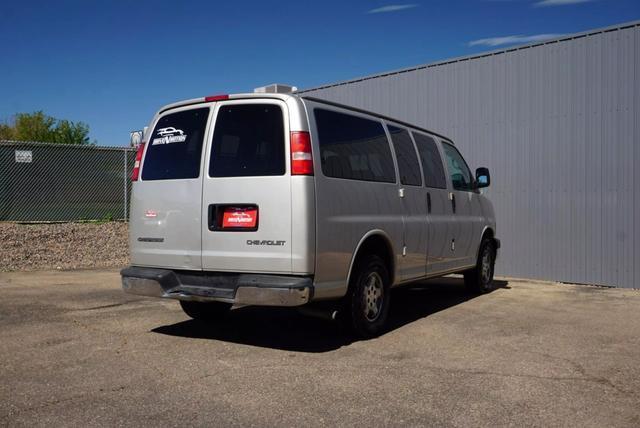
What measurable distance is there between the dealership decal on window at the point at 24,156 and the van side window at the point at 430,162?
9.86 m

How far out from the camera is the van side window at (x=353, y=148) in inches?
220

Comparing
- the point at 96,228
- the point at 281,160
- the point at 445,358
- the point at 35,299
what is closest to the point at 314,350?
the point at 445,358

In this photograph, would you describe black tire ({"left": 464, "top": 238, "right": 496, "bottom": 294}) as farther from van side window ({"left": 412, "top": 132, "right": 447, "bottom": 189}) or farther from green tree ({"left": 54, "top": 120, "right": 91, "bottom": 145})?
green tree ({"left": 54, "top": 120, "right": 91, "bottom": 145})

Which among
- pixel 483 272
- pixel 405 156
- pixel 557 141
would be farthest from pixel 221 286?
pixel 557 141

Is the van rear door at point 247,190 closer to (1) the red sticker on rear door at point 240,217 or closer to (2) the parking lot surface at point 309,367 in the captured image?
(1) the red sticker on rear door at point 240,217

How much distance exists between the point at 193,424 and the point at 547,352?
3.41 metres

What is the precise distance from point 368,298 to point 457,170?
3156mm

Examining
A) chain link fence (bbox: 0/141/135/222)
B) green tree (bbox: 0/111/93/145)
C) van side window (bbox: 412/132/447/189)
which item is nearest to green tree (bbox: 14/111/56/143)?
green tree (bbox: 0/111/93/145)

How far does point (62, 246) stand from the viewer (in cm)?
1272

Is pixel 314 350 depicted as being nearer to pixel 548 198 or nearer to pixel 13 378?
pixel 13 378

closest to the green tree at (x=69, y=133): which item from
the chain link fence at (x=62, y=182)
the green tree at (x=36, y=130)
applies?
the green tree at (x=36, y=130)

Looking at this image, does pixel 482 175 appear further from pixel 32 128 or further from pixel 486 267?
pixel 32 128

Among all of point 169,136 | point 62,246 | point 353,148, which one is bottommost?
point 62,246

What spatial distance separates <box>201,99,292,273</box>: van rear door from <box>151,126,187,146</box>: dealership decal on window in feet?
1.35
